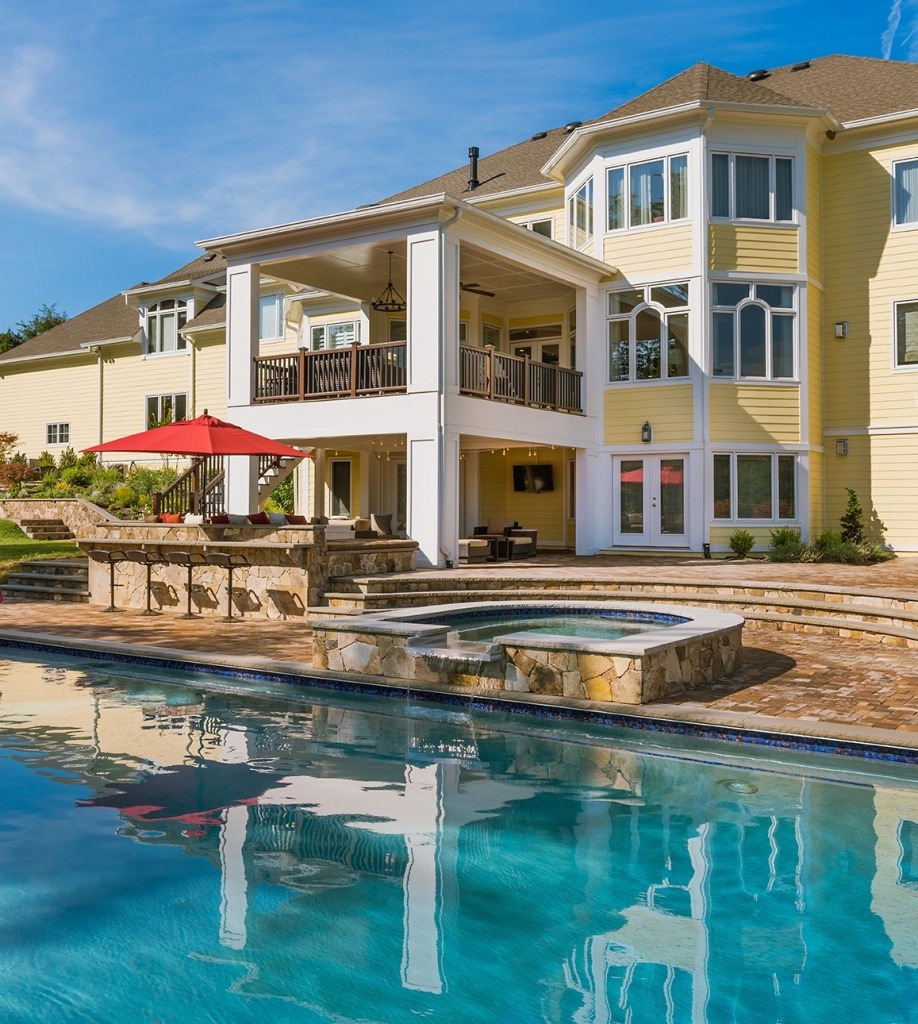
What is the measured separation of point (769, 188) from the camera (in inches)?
782

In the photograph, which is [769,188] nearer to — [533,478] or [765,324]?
[765,324]

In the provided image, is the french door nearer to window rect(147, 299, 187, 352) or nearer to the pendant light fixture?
the pendant light fixture

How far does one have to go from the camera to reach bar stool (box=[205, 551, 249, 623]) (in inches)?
544

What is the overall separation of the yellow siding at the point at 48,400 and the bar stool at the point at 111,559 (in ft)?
59.7

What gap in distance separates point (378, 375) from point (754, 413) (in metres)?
8.03

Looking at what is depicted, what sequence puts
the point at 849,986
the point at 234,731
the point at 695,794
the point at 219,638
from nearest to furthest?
the point at 849,986
the point at 695,794
the point at 234,731
the point at 219,638

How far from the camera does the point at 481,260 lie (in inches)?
738

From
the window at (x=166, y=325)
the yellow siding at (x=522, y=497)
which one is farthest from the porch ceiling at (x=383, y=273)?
the window at (x=166, y=325)

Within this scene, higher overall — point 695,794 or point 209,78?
point 209,78

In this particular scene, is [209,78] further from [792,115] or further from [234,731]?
[234,731]

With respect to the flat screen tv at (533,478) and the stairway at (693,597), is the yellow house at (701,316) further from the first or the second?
the stairway at (693,597)

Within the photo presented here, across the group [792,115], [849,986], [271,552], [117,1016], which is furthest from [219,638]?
[792,115]

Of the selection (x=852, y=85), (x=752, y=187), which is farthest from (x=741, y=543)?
(x=852, y=85)

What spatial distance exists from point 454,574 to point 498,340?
9.77m
